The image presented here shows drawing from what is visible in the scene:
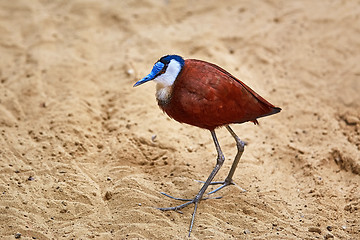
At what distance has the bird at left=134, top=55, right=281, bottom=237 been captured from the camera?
3.86 metres

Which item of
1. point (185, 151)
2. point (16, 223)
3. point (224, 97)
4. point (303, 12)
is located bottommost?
point (16, 223)

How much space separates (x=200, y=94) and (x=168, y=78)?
34 centimetres

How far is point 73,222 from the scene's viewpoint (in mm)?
3906

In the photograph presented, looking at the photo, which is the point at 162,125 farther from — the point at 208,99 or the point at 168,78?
the point at 208,99

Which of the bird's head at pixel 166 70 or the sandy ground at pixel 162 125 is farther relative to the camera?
the sandy ground at pixel 162 125

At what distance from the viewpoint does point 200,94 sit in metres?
3.86

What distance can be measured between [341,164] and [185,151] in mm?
1730

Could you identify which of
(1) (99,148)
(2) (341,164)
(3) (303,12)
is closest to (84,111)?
(1) (99,148)

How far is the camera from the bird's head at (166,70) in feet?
12.8

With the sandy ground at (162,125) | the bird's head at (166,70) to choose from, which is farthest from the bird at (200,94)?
the sandy ground at (162,125)

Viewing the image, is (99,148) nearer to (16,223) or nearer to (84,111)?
(84,111)

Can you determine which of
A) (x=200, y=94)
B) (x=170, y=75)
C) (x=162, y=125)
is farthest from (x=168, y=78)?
(x=162, y=125)

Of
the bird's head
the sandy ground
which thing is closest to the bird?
the bird's head

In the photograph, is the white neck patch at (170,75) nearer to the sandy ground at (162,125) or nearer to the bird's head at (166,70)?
the bird's head at (166,70)
